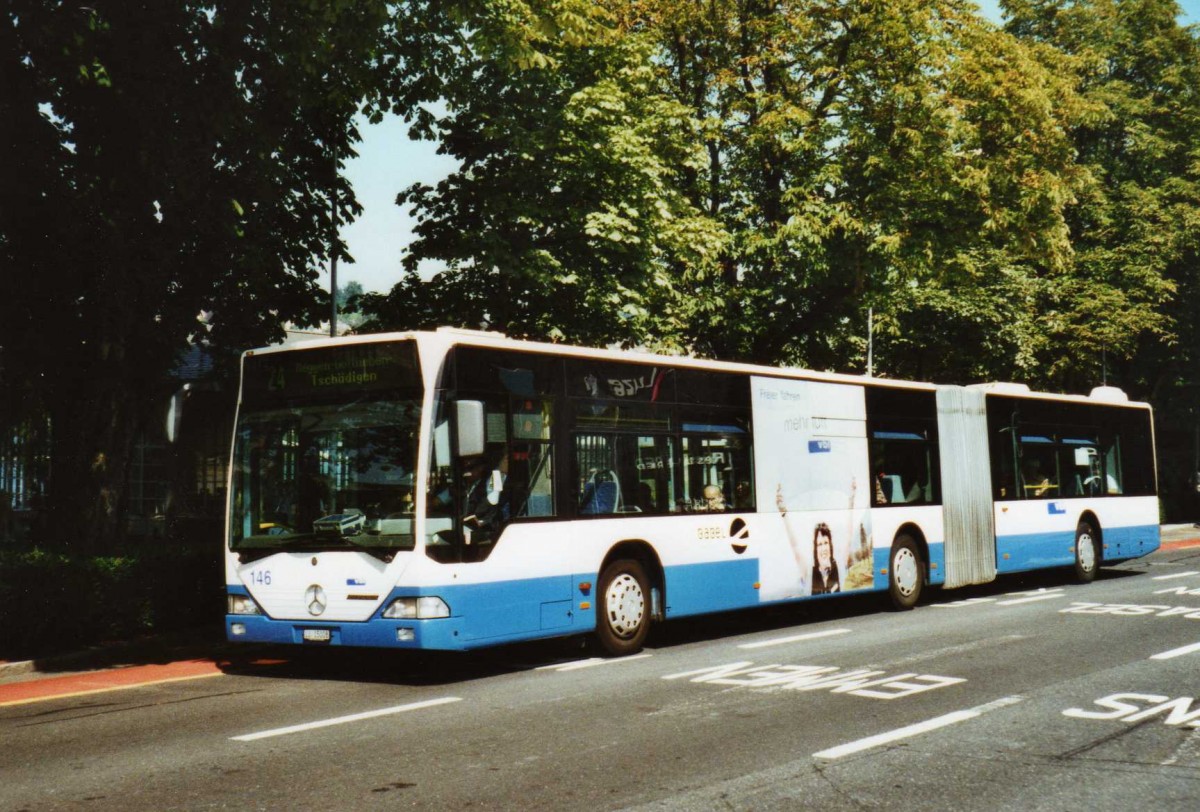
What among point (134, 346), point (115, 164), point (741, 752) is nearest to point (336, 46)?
point (115, 164)

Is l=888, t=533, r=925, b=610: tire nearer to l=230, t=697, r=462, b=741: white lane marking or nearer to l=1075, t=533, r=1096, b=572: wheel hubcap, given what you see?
l=1075, t=533, r=1096, b=572: wheel hubcap

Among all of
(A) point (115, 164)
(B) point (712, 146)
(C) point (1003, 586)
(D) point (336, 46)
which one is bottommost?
(C) point (1003, 586)

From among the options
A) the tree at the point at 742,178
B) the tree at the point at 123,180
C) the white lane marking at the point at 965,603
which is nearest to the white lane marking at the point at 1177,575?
the white lane marking at the point at 965,603

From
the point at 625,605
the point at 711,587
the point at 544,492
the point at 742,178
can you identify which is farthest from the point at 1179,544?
the point at 544,492

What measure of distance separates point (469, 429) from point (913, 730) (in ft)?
13.5

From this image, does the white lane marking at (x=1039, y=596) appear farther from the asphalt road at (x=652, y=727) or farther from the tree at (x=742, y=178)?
the tree at (x=742, y=178)

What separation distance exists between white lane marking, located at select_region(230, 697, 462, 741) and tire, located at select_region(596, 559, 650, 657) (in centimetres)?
251

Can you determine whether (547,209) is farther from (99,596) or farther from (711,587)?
(99,596)

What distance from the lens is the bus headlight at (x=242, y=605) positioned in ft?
35.1

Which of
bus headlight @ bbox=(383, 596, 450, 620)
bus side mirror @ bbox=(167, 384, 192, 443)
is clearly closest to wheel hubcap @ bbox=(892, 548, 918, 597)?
bus headlight @ bbox=(383, 596, 450, 620)

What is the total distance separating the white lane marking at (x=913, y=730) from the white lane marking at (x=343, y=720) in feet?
10.6

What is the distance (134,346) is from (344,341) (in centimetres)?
472

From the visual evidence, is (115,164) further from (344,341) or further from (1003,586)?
(1003,586)

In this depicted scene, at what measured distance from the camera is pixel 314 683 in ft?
34.5
